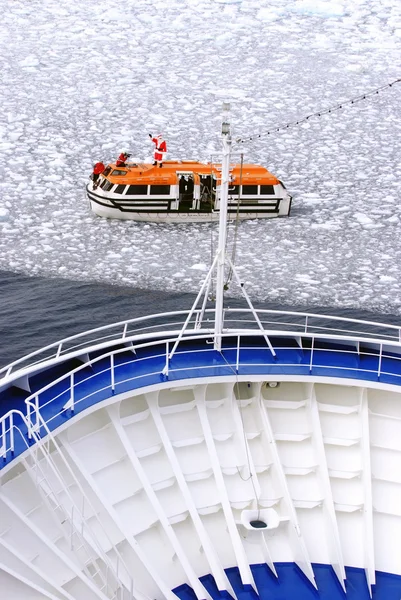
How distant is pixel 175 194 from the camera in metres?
18.9

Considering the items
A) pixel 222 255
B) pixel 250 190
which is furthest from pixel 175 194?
pixel 222 255

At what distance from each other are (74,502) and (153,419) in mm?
1309

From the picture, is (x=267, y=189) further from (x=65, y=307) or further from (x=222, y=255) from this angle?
(x=222, y=255)

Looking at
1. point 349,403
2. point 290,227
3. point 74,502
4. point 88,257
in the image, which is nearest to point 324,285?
point 290,227

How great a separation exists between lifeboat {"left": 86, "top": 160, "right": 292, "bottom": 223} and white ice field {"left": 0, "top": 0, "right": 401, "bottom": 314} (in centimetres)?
31

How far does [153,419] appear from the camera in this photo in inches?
352

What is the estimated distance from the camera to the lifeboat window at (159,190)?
18922 mm

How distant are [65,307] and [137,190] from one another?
4235mm

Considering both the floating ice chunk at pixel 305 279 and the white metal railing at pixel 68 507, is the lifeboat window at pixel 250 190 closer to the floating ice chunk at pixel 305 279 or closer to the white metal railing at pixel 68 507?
the floating ice chunk at pixel 305 279

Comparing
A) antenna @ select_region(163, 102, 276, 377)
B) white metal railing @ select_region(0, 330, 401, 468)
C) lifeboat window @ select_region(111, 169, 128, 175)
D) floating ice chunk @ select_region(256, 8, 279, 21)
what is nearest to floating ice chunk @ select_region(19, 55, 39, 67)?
floating ice chunk @ select_region(256, 8, 279, 21)

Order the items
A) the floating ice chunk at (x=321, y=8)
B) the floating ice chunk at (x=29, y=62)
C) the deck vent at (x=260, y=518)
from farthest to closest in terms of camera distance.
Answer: the floating ice chunk at (x=321, y=8) < the floating ice chunk at (x=29, y=62) < the deck vent at (x=260, y=518)

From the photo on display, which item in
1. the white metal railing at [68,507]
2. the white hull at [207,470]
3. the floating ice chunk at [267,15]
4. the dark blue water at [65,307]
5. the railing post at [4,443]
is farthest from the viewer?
the floating ice chunk at [267,15]

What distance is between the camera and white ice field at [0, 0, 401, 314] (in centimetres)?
1700

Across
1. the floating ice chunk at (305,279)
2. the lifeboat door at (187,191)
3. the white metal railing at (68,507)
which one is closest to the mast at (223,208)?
the white metal railing at (68,507)
